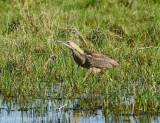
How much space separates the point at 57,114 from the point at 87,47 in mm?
4943

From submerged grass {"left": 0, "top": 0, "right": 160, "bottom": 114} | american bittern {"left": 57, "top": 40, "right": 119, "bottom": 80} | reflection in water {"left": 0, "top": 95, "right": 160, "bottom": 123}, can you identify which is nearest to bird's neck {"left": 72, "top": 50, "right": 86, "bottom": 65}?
american bittern {"left": 57, "top": 40, "right": 119, "bottom": 80}

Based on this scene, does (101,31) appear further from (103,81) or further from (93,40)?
(103,81)

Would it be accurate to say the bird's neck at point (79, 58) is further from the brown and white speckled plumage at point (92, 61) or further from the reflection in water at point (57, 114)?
the reflection in water at point (57, 114)

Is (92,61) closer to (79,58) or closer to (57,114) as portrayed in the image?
(79,58)

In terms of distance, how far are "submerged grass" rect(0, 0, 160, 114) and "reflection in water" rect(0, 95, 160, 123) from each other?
0.53ft

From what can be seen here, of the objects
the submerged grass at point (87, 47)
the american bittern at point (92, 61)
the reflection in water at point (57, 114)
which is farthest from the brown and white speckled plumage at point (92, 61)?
the reflection in water at point (57, 114)

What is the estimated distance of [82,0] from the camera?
15508 millimetres

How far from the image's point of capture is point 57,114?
6188 millimetres

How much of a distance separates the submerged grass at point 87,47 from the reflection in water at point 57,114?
0.53 feet

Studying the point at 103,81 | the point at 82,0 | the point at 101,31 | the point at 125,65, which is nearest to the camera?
the point at 103,81

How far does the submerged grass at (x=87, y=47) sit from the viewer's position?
7.12m

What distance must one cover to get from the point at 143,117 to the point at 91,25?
21.9ft

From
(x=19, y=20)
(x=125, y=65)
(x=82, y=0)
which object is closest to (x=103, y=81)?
(x=125, y=65)

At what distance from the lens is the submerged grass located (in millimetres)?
7125
